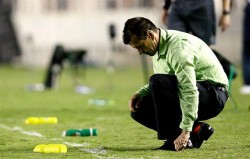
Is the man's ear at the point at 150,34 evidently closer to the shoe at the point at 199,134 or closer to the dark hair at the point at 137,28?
the dark hair at the point at 137,28

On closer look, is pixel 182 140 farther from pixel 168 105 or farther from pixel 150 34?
pixel 150 34

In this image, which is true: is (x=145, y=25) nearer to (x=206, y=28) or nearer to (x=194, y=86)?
(x=194, y=86)

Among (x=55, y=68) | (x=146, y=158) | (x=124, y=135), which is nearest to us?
(x=146, y=158)

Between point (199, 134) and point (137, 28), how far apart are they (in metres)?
1.25

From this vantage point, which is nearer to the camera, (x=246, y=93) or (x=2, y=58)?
(x=246, y=93)

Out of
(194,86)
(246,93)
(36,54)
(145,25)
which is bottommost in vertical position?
(36,54)

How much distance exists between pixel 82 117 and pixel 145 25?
5.51 meters

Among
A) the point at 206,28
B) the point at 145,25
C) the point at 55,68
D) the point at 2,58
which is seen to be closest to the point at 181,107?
the point at 145,25

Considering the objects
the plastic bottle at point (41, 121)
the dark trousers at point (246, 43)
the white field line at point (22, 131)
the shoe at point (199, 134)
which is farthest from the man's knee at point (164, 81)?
the dark trousers at point (246, 43)

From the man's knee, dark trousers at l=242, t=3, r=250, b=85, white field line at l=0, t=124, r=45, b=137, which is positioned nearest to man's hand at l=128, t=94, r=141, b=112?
the man's knee

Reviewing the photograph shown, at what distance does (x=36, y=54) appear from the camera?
174 ft

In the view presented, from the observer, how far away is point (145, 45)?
864cm

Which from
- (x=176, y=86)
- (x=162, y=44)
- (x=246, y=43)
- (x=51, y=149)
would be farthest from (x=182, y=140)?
(x=246, y=43)

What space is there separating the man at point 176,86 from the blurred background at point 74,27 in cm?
3775
